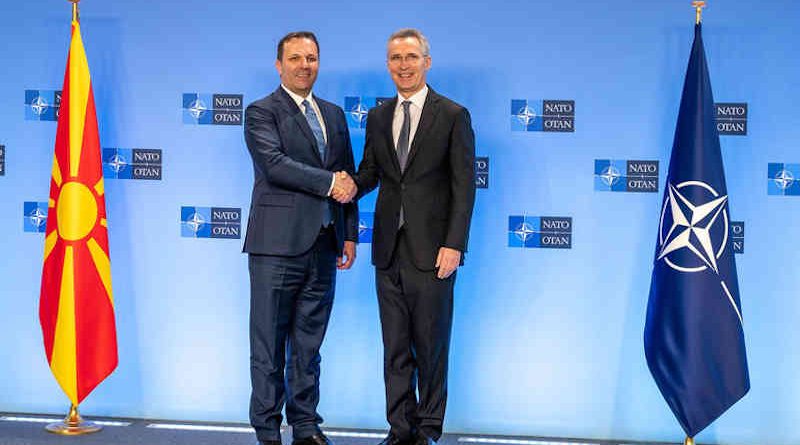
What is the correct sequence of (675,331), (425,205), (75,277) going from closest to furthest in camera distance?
(425,205) < (675,331) < (75,277)

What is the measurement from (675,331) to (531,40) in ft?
5.14

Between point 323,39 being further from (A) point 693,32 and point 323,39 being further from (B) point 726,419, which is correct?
(B) point 726,419

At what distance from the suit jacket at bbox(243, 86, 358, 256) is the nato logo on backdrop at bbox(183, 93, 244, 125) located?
727 mm

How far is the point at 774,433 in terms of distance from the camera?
411 centimetres

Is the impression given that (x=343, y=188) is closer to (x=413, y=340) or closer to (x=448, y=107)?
(x=448, y=107)

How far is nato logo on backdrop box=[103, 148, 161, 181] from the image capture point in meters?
4.36

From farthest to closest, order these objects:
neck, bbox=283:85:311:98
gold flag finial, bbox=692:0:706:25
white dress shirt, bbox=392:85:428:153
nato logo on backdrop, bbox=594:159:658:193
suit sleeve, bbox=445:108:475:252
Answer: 1. nato logo on backdrop, bbox=594:159:658:193
2. gold flag finial, bbox=692:0:706:25
3. neck, bbox=283:85:311:98
4. white dress shirt, bbox=392:85:428:153
5. suit sleeve, bbox=445:108:475:252

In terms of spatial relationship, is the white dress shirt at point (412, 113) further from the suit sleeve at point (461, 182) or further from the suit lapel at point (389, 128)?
the suit sleeve at point (461, 182)

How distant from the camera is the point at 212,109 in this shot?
14.2 ft

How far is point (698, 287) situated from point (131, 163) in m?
2.86

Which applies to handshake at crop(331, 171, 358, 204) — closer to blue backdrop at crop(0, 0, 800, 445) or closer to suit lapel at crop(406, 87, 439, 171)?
suit lapel at crop(406, 87, 439, 171)

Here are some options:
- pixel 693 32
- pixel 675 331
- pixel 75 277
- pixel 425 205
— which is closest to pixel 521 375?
pixel 675 331

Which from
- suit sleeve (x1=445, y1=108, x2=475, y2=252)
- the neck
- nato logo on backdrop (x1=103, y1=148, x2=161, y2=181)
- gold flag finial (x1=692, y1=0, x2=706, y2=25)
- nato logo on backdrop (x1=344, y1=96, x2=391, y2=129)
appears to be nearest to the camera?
suit sleeve (x1=445, y1=108, x2=475, y2=252)

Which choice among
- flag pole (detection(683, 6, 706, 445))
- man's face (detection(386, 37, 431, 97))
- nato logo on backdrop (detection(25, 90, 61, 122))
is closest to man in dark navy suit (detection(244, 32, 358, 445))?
man's face (detection(386, 37, 431, 97))
